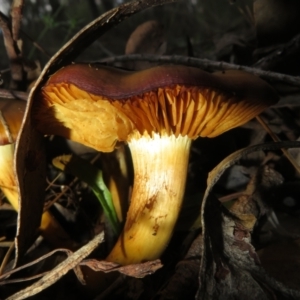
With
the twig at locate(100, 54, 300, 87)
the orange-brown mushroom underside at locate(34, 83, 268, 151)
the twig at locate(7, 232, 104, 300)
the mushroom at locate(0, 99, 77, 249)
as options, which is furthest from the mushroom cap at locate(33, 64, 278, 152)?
the twig at locate(7, 232, 104, 300)

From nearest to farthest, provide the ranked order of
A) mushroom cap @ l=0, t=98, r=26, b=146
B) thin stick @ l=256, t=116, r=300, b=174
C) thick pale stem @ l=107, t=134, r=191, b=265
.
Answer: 1. mushroom cap @ l=0, t=98, r=26, b=146
2. thick pale stem @ l=107, t=134, r=191, b=265
3. thin stick @ l=256, t=116, r=300, b=174

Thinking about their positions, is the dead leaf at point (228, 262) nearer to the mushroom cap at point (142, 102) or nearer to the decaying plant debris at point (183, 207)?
the decaying plant debris at point (183, 207)

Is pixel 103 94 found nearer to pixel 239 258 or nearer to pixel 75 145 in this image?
pixel 239 258

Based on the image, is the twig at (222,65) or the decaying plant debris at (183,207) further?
the twig at (222,65)

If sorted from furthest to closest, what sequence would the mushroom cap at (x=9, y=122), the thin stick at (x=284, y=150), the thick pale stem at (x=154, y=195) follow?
1. the thin stick at (x=284, y=150)
2. the thick pale stem at (x=154, y=195)
3. the mushroom cap at (x=9, y=122)

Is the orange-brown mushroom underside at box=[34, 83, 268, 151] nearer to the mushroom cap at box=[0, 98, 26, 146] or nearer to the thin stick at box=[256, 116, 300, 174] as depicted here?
the mushroom cap at box=[0, 98, 26, 146]

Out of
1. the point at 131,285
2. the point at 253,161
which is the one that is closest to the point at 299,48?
the point at 253,161

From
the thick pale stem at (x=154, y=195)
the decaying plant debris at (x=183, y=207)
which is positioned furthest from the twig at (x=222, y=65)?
the thick pale stem at (x=154, y=195)
